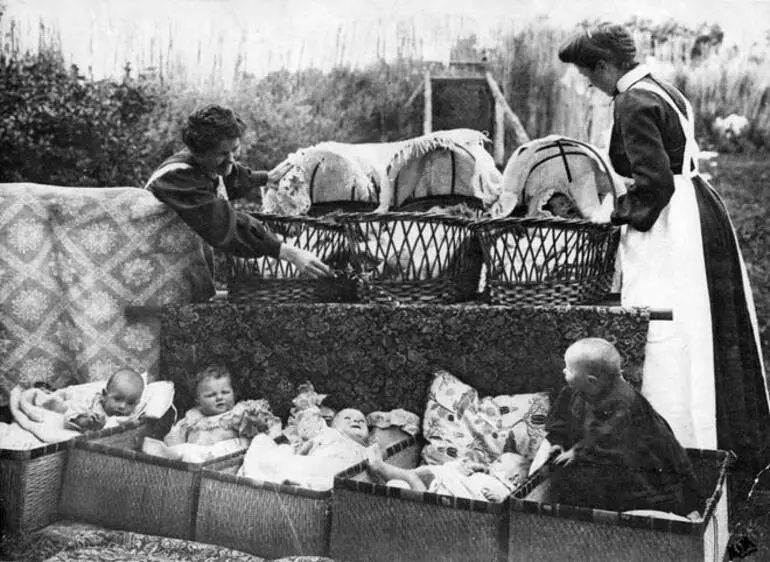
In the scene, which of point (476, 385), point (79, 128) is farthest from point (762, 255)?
point (79, 128)

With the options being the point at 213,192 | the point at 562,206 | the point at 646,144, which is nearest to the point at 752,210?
the point at 646,144

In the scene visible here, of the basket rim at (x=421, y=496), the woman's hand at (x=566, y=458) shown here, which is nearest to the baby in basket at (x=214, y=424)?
the basket rim at (x=421, y=496)

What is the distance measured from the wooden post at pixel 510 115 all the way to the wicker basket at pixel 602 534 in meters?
1.21

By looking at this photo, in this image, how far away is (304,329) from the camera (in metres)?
2.56

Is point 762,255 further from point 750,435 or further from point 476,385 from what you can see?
point 476,385

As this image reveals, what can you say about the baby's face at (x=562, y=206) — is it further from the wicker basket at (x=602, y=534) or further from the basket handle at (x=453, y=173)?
the wicker basket at (x=602, y=534)

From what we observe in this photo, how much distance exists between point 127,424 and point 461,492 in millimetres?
1044

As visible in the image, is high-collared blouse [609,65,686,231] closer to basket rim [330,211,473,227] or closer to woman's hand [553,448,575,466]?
basket rim [330,211,473,227]

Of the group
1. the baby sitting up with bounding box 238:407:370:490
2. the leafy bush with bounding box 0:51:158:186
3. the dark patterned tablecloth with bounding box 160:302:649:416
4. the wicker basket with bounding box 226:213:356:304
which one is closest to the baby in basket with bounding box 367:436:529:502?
the baby sitting up with bounding box 238:407:370:490

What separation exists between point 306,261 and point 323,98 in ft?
1.87

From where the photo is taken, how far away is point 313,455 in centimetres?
231

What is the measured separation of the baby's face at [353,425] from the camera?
8.04 feet

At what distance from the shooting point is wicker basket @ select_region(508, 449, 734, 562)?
5.55ft

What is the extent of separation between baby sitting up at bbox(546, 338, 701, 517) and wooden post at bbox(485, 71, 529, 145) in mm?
871
